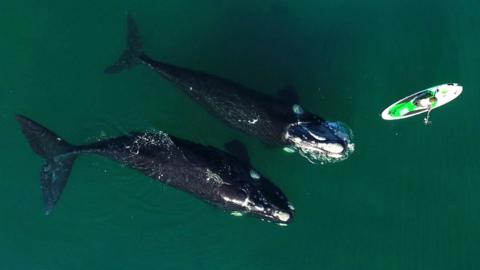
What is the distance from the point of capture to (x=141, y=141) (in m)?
16.1

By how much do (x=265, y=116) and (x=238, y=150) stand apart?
1.70 meters

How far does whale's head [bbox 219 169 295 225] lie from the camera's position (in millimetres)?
15406

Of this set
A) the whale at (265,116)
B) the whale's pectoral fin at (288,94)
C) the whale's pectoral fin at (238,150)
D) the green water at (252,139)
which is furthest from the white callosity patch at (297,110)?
the whale's pectoral fin at (238,150)

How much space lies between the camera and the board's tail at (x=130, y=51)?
1758cm

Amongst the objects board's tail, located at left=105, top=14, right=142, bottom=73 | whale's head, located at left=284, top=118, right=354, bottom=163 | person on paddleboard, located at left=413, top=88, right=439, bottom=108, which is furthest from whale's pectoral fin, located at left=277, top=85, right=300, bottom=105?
board's tail, located at left=105, top=14, right=142, bottom=73

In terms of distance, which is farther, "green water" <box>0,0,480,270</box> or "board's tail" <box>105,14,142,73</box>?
"board's tail" <box>105,14,142,73</box>

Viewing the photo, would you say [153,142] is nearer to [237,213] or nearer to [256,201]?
[237,213]

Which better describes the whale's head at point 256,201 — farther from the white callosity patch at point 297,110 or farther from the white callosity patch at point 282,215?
the white callosity patch at point 297,110

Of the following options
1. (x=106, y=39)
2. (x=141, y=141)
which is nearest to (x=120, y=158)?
(x=141, y=141)

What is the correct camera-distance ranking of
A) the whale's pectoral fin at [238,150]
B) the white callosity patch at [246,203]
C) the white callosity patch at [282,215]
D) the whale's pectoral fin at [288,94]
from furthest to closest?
the whale's pectoral fin at [288,94], the whale's pectoral fin at [238,150], the white callosity patch at [246,203], the white callosity patch at [282,215]

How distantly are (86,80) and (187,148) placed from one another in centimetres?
475

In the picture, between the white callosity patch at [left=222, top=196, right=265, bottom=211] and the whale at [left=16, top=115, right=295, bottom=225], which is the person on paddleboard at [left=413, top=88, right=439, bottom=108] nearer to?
the whale at [left=16, top=115, right=295, bottom=225]

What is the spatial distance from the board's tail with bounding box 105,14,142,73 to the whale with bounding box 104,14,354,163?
53 cm

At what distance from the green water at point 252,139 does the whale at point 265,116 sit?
698 mm
